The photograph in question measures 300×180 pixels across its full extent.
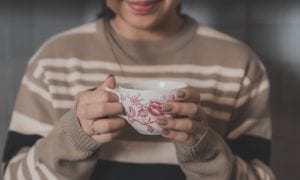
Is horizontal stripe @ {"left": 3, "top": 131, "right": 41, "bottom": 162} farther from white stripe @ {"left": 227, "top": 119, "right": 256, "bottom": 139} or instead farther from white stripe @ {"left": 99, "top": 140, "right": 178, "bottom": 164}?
white stripe @ {"left": 227, "top": 119, "right": 256, "bottom": 139}

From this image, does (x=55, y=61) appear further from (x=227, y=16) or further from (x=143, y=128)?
(x=227, y=16)

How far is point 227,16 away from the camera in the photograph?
1.06m

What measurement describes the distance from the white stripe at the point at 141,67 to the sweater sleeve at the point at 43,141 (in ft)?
0.08

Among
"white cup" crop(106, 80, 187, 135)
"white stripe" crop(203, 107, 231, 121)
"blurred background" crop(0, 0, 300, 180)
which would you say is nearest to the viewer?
"white cup" crop(106, 80, 187, 135)

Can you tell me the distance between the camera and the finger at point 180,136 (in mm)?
503

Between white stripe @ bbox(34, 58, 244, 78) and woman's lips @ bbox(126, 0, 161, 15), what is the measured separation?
93mm

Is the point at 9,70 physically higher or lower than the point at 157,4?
lower

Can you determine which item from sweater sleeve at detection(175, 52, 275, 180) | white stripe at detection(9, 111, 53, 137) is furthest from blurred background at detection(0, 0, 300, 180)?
white stripe at detection(9, 111, 53, 137)

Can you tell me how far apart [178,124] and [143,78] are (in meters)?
0.22

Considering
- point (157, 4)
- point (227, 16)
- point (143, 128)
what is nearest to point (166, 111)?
point (143, 128)

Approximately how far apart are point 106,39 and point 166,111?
0.90 ft

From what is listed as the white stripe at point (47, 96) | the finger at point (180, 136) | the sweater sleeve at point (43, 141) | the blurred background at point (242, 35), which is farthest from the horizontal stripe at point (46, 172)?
the blurred background at point (242, 35)

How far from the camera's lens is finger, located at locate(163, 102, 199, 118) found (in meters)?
0.48

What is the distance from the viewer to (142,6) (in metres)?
0.64
